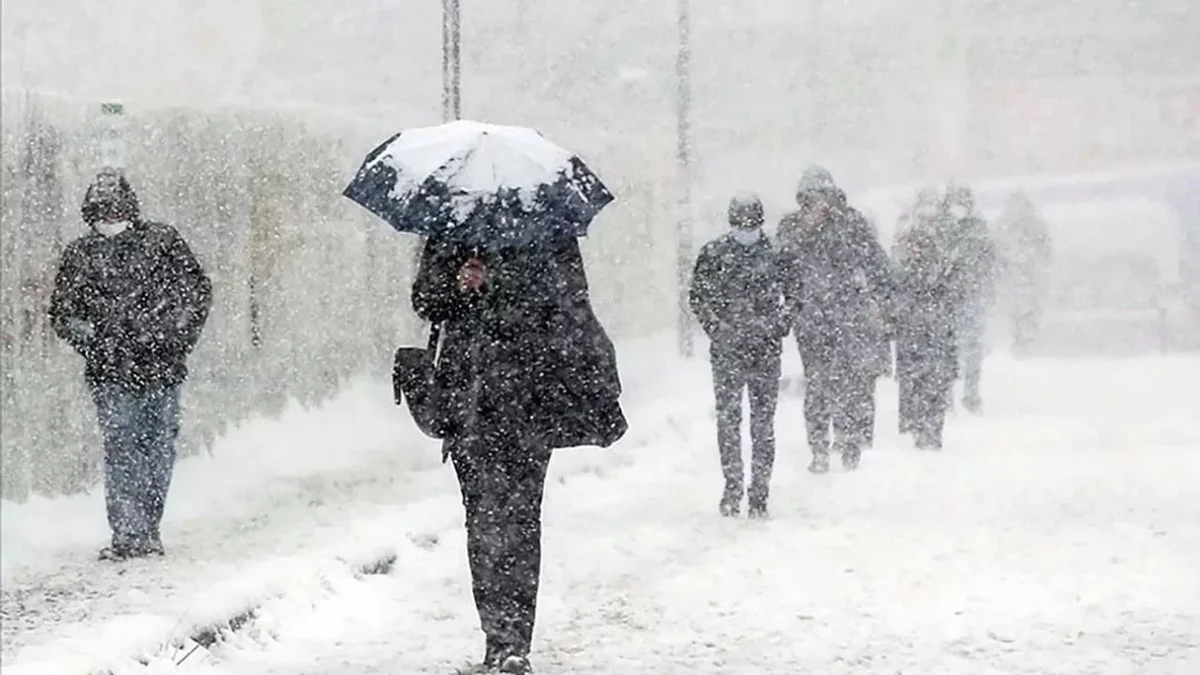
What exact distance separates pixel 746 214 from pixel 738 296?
0.43 meters

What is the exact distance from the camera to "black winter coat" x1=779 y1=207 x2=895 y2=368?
1077 cm

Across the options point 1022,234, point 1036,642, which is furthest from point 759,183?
point 1036,642

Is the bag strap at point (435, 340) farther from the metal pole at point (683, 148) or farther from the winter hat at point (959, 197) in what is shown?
the metal pole at point (683, 148)

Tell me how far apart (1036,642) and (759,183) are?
2711 centimetres

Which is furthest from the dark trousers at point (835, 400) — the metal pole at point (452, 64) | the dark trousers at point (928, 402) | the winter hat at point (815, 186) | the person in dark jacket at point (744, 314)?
the metal pole at point (452, 64)

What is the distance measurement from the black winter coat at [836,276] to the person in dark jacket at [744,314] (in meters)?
1.72

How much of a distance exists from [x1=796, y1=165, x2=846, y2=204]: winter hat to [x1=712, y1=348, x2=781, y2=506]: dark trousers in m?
1.94

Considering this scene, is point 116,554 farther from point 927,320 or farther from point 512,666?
point 927,320

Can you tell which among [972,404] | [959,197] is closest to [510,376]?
[959,197]

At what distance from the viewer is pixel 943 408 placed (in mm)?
12133

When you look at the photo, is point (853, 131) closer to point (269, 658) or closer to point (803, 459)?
point (803, 459)

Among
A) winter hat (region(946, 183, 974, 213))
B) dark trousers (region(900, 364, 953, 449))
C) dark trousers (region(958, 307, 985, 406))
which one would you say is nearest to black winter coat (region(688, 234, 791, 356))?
dark trousers (region(900, 364, 953, 449))

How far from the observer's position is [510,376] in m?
5.50

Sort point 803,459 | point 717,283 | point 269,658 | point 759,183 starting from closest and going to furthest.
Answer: point 269,658, point 717,283, point 803,459, point 759,183
